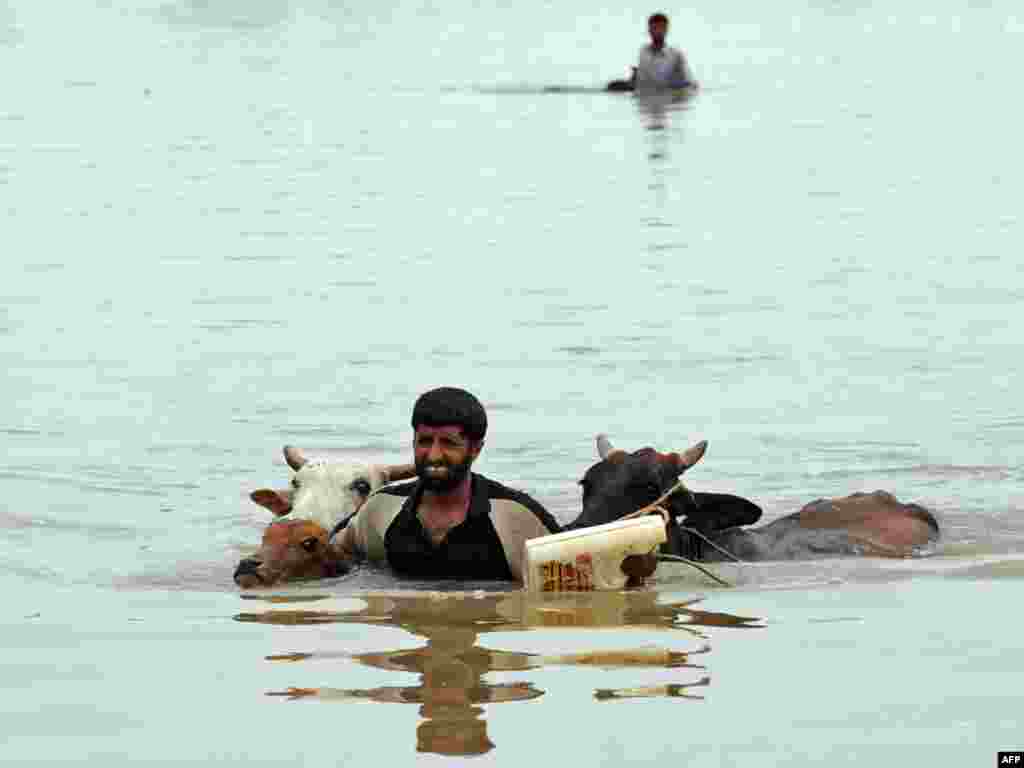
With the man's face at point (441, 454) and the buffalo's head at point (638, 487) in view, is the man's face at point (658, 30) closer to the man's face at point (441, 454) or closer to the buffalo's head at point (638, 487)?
the buffalo's head at point (638, 487)

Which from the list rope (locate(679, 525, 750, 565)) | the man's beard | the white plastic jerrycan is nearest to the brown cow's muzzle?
the man's beard

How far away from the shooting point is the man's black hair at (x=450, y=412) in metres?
11.2

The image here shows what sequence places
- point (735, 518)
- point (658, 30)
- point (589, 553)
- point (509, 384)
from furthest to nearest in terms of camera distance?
1. point (658, 30)
2. point (509, 384)
3. point (735, 518)
4. point (589, 553)

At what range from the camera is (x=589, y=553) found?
11453 millimetres

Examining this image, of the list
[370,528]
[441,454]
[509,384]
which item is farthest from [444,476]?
[509,384]

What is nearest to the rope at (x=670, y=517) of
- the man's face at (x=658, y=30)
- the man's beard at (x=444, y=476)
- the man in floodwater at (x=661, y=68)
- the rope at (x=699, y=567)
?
the rope at (x=699, y=567)

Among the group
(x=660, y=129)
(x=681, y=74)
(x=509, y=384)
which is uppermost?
(x=681, y=74)

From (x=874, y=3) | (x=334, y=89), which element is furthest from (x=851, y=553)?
(x=874, y=3)

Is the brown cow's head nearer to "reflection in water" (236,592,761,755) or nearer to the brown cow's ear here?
the brown cow's ear

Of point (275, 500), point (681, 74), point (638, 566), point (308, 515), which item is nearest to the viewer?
point (638, 566)

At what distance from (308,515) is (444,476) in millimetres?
1057

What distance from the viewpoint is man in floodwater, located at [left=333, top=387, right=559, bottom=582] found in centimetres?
1130

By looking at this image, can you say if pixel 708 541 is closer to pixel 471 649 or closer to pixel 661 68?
pixel 471 649

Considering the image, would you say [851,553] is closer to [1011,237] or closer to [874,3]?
[1011,237]
